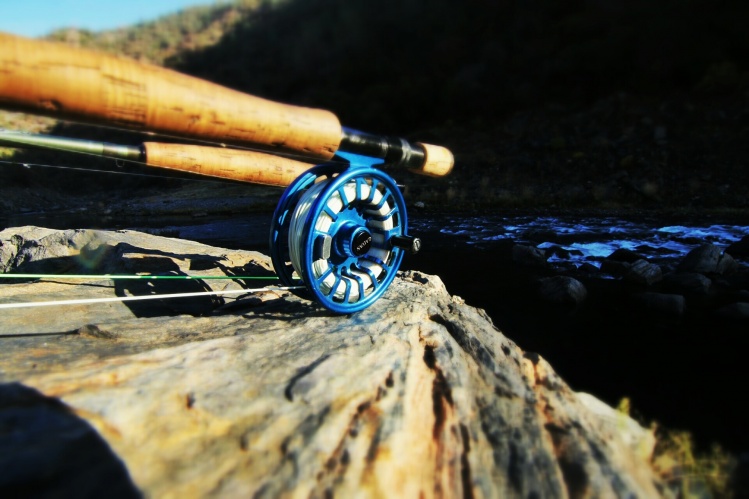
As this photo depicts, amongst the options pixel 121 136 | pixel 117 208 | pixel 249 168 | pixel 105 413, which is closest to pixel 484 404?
pixel 105 413

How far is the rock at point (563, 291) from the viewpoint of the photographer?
14.3 ft

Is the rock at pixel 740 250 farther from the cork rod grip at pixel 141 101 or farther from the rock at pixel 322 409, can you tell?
the cork rod grip at pixel 141 101

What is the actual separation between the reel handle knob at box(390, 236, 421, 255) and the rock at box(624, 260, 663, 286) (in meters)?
3.21

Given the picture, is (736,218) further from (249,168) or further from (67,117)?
(67,117)

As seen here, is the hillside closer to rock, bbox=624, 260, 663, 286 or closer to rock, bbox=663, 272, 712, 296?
rock, bbox=624, 260, 663, 286

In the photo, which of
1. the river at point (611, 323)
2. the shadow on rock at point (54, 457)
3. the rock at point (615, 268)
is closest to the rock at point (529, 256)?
the river at point (611, 323)

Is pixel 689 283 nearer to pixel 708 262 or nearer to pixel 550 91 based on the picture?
pixel 708 262

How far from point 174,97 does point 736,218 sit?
31.9 feet

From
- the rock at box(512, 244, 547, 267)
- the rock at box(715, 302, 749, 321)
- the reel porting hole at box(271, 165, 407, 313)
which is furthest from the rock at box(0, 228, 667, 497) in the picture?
the rock at box(512, 244, 547, 267)

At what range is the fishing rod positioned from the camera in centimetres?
149

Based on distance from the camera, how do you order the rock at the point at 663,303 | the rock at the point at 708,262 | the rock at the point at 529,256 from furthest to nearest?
1. the rock at the point at 529,256
2. the rock at the point at 708,262
3. the rock at the point at 663,303

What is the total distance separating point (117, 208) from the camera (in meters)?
13.8

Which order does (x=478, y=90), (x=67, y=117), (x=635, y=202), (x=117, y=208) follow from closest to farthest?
(x=67, y=117) < (x=635, y=202) < (x=117, y=208) < (x=478, y=90)

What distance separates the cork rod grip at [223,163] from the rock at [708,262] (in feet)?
13.5
